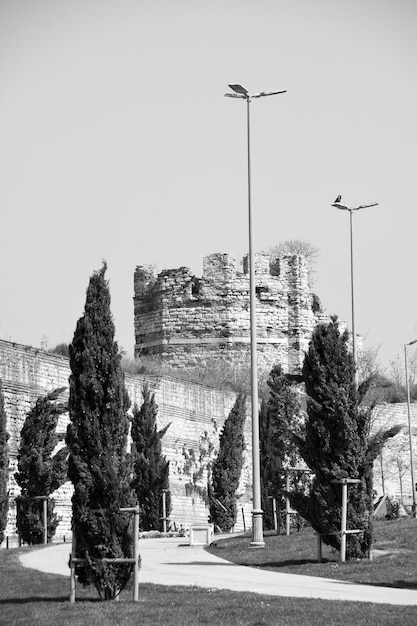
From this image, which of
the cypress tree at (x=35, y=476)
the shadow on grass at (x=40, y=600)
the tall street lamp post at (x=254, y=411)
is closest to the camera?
the shadow on grass at (x=40, y=600)

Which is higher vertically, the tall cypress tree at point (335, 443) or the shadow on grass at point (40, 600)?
the tall cypress tree at point (335, 443)

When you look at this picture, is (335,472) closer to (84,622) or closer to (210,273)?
(84,622)

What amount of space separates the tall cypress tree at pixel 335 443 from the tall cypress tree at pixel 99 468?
6686 mm

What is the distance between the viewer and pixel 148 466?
35906 mm

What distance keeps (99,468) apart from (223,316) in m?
47.2

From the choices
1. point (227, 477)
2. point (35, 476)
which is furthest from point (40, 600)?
point (227, 477)

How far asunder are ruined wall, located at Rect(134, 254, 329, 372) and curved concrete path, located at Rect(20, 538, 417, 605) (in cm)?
3733

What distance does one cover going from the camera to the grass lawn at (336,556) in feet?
67.2

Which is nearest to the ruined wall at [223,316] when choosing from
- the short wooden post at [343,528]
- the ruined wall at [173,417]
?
the ruined wall at [173,417]

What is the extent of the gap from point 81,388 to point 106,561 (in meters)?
2.27

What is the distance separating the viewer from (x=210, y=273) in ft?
214

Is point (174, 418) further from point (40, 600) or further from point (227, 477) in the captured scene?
point (40, 600)

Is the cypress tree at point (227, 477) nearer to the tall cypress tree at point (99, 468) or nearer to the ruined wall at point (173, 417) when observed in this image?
the ruined wall at point (173, 417)

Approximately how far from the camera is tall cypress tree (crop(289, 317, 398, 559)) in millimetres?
23625
